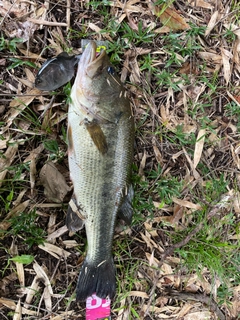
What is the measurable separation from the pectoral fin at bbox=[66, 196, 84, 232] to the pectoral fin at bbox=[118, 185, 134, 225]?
33 centimetres

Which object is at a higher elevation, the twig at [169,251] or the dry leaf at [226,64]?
the dry leaf at [226,64]

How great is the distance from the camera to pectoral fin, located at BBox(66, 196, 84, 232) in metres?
2.71

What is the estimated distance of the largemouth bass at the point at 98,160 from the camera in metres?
2.54

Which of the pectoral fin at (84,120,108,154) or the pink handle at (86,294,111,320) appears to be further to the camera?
the pink handle at (86,294,111,320)

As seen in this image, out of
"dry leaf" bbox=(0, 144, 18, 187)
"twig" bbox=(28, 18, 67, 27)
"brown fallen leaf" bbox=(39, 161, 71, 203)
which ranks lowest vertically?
"brown fallen leaf" bbox=(39, 161, 71, 203)

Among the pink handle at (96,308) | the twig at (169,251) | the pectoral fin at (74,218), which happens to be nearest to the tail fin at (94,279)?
the pink handle at (96,308)

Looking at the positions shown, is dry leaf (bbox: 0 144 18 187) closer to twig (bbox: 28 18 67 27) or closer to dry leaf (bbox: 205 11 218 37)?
twig (bbox: 28 18 67 27)

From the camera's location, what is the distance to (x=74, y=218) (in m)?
2.73

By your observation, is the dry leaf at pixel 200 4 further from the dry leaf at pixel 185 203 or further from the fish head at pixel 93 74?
the dry leaf at pixel 185 203

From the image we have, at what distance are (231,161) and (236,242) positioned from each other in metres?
0.83

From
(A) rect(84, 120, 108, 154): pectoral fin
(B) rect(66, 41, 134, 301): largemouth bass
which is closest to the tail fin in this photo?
(B) rect(66, 41, 134, 301): largemouth bass

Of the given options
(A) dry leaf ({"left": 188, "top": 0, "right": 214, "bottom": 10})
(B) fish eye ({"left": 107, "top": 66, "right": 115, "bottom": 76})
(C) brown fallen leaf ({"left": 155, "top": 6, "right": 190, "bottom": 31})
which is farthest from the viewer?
(A) dry leaf ({"left": 188, "top": 0, "right": 214, "bottom": 10})

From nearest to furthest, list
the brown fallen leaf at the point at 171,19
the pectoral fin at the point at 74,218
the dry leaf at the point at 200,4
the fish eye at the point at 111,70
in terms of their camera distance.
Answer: the fish eye at the point at 111,70 < the pectoral fin at the point at 74,218 < the brown fallen leaf at the point at 171,19 < the dry leaf at the point at 200,4

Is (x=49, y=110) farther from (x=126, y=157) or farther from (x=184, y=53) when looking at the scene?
(x=184, y=53)
